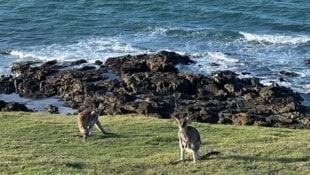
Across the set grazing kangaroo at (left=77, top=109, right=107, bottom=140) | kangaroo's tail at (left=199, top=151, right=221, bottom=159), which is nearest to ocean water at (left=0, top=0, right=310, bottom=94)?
grazing kangaroo at (left=77, top=109, right=107, bottom=140)

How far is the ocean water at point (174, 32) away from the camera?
5312 cm

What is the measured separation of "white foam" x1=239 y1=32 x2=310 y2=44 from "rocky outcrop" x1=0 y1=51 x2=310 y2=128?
10.0 meters

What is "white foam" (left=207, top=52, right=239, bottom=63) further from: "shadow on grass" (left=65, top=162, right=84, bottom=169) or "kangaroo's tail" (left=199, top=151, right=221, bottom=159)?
"shadow on grass" (left=65, top=162, right=84, bottom=169)

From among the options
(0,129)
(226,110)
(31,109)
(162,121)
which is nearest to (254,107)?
(226,110)

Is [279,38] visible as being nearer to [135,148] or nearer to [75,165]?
[135,148]

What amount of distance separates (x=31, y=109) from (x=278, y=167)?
77.7 ft

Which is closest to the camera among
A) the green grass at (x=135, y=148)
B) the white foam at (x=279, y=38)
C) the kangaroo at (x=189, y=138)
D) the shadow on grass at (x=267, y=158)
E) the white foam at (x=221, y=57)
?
the green grass at (x=135, y=148)

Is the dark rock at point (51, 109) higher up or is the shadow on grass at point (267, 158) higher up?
the shadow on grass at point (267, 158)

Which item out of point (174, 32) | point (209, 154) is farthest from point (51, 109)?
point (174, 32)

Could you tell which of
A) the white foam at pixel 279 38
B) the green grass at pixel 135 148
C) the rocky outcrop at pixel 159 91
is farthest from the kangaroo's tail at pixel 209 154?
the white foam at pixel 279 38

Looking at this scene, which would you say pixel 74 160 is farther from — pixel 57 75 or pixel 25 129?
pixel 57 75

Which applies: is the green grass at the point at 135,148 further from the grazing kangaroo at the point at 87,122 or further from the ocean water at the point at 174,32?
the ocean water at the point at 174,32

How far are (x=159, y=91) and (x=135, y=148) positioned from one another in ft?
58.8

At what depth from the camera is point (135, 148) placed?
26.7 meters
